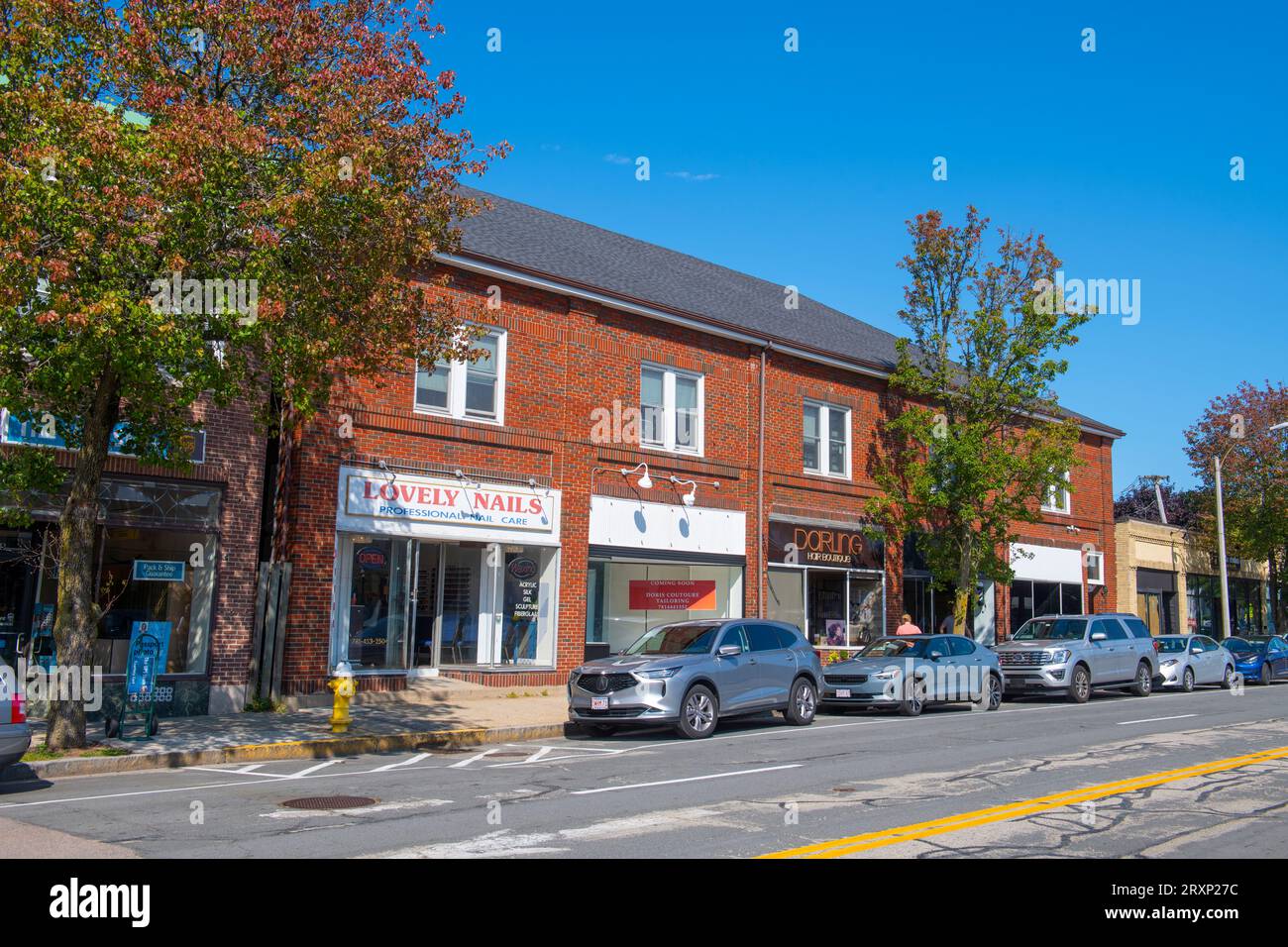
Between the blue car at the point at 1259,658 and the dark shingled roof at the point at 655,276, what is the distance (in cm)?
1219

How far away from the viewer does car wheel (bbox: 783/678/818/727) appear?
1703 centimetres

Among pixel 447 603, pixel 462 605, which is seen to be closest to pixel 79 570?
pixel 447 603

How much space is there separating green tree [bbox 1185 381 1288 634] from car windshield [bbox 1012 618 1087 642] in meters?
17.8

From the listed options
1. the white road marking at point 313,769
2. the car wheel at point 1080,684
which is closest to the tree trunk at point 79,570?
the white road marking at point 313,769

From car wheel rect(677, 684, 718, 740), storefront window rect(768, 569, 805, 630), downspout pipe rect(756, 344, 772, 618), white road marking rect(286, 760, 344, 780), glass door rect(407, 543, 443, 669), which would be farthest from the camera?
storefront window rect(768, 569, 805, 630)

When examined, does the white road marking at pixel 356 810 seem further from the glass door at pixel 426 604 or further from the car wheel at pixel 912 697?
the car wheel at pixel 912 697

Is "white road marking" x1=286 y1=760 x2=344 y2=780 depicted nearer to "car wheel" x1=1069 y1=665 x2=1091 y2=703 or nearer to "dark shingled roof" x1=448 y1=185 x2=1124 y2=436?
"dark shingled roof" x1=448 y1=185 x2=1124 y2=436

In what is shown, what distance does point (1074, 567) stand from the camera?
3391 centimetres

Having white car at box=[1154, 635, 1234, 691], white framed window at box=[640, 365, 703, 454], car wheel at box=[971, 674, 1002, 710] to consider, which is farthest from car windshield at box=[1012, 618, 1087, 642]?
white framed window at box=[640, 365, 703, 454]

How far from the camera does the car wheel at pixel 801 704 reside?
17.0 metres

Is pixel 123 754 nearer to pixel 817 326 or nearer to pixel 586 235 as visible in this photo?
pixel 586 235

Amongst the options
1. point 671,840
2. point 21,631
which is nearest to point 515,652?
point 21,631

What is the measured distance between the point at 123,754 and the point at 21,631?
345cm
